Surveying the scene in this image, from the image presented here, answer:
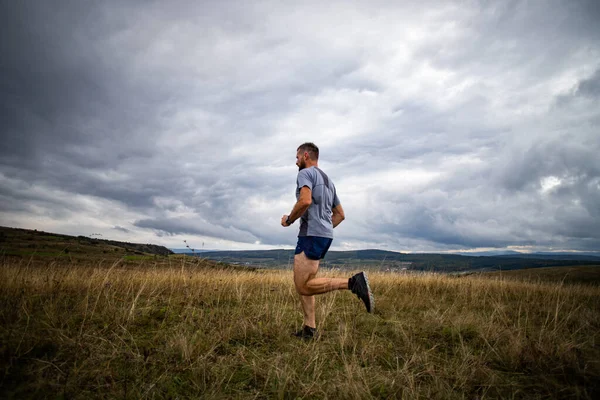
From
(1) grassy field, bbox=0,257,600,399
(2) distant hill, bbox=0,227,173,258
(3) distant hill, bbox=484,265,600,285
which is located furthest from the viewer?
(2) distant hill, bbox=0,227,173,258

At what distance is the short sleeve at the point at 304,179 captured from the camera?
3.89 meters

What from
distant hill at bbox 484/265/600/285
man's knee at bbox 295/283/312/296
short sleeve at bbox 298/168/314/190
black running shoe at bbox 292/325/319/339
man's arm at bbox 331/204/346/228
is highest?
short sleeve at bbox 298/168/314/190

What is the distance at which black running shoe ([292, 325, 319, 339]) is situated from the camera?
381 cm

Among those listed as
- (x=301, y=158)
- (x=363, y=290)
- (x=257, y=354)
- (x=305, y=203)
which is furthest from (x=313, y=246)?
(x=257, y=354)

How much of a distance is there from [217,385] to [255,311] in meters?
2.35

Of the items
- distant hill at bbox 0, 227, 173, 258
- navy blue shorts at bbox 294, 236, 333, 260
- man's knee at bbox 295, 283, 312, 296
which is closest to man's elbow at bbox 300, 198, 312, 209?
navy blue shorts at bbox 294, 236, 333, 260

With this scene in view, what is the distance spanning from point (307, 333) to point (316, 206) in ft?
5.71

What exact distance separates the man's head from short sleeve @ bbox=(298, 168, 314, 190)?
0.33 m

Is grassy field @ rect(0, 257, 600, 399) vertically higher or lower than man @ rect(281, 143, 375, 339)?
lower

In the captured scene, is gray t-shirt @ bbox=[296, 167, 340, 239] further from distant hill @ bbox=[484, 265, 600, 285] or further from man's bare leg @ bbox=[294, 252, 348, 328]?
distant hill @ bbox=[484, 265, 600, 285]

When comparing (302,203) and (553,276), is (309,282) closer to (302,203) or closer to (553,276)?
(302,203)

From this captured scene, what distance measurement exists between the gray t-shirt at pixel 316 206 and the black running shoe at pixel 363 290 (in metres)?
0.69

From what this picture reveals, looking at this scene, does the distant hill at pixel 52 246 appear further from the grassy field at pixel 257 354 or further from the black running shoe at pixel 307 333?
the black running shoe at pixel 307 333

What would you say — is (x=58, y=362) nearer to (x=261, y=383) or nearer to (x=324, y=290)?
(x=261, y=383)
